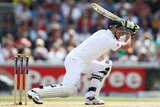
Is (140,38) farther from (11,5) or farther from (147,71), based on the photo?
(11,5)

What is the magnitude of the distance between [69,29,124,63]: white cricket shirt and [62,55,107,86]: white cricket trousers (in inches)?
3.5

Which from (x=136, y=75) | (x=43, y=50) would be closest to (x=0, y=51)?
(x=43, y=50)

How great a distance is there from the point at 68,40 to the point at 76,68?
7.66 m

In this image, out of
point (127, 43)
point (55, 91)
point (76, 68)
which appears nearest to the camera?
point (55, 91)

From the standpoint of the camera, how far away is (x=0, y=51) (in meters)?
18.1

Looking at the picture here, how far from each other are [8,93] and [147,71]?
388 centimetres

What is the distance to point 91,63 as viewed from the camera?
11.3 metres

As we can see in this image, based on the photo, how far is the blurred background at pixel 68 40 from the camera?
57.2 feet

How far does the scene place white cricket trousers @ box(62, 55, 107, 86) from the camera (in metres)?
11.0

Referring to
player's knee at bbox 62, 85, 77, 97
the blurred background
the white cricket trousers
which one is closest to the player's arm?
the white cricket trousers

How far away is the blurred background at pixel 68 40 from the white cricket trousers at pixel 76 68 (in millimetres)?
5772

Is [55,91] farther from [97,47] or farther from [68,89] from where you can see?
[97,47]

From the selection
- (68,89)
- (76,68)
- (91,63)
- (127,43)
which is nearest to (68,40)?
(91,63)

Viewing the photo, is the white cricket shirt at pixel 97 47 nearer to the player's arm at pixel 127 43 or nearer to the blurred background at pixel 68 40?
the player's arm at pixel 127 43
